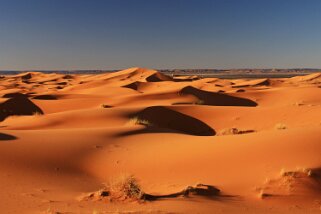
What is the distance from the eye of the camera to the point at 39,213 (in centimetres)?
627

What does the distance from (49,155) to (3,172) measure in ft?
5.90

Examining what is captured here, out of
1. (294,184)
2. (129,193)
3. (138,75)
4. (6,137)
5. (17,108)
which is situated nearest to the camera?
(129,193)

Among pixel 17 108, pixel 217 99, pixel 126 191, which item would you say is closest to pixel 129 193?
pixel 126 191

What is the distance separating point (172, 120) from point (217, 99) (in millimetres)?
13820

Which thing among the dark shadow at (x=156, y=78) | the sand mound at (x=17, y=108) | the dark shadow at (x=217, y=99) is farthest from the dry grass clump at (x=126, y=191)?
the dark shadow at (x=156, y=78)

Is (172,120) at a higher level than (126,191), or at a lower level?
lower

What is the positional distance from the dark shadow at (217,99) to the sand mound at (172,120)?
36.9ft

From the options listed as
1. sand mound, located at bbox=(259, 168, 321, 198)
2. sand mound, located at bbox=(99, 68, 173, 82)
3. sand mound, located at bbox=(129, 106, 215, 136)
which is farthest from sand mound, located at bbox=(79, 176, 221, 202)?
sand mound, located at bbox=(99, 68, 173, 82)

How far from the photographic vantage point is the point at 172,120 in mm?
22141

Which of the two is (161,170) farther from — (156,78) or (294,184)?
(156,78)

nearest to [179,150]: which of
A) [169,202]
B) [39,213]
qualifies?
[169,202]

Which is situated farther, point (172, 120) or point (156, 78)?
point (156, 78)

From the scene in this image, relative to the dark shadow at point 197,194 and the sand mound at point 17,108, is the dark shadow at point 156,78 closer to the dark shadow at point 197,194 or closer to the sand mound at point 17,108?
the sand mound at point 17,108

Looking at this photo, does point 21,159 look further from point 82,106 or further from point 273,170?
point 82,106
